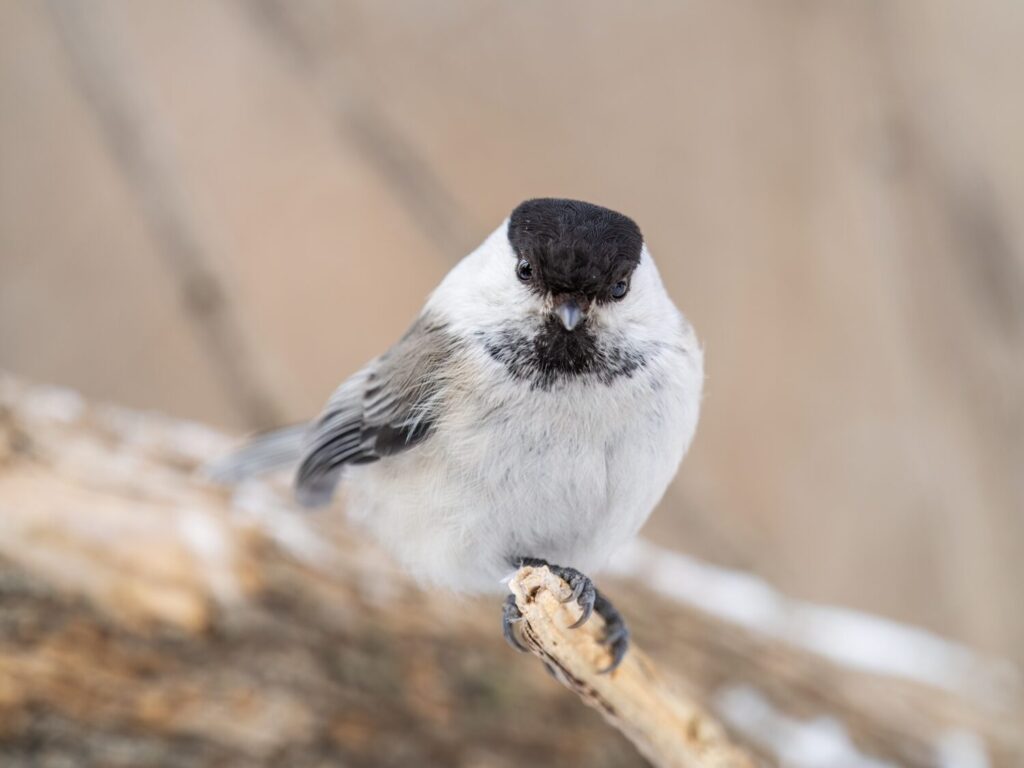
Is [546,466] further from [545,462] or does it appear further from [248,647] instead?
[248,647]

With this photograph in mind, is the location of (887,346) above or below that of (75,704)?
above

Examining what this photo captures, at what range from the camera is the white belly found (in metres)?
1.22

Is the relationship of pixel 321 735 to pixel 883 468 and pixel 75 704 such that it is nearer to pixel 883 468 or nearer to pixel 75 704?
pixel 75 704

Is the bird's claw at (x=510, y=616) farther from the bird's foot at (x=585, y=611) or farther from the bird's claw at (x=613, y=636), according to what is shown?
the bird's claw at (x=613, y=636)

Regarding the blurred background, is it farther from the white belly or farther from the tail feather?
the white belly

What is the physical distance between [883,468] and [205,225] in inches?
86.3

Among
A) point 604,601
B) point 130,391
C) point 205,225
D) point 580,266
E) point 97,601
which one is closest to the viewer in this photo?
point 580,266

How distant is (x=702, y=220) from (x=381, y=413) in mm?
1782

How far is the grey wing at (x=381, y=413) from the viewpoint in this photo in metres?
1.34

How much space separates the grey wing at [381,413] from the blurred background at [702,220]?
106 centimetres

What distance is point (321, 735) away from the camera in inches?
62.5

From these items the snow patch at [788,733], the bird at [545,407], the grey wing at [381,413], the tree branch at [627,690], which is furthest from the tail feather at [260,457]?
the snow patch at [788,733]

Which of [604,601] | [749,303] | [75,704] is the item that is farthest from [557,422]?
[749,303]

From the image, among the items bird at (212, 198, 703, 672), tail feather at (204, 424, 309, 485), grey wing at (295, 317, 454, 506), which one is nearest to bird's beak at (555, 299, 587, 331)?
bird at (212, 198, 703, 672)
